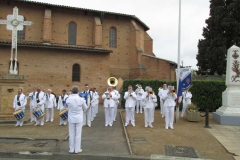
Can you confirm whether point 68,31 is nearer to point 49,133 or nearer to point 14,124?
point 14,124

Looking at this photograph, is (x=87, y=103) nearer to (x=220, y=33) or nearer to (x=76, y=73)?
(x=76, y=73)

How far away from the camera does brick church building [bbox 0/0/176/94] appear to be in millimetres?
22844

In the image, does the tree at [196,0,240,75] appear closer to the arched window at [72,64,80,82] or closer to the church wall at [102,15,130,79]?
the church wall at [102,15,130,79]

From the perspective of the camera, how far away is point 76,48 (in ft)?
77.7

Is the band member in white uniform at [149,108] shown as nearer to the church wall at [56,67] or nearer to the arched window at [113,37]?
the church wall at [56,67]

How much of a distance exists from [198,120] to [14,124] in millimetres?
10278

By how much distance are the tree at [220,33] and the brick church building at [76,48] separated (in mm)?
6787

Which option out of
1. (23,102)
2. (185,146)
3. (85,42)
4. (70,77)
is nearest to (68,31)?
(85,42)

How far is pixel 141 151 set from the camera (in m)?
7.16

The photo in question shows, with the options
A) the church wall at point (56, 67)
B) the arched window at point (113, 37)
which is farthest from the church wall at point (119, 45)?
the church wall at point (56, 67)

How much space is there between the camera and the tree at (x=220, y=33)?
29856 millimetres

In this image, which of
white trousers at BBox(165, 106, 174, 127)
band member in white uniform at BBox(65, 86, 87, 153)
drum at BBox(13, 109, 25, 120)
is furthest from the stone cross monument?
drum at BBox(13, 109, 25, 120)

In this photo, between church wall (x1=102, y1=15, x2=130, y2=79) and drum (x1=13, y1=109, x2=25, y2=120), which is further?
church wall (x1=102, y1=15, x2=130, y2=79)

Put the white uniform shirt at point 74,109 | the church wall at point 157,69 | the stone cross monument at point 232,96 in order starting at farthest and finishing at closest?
the church wall at point 157,69, the stone cross monument at point 232,96, the white uniform shirt at point 74,109
